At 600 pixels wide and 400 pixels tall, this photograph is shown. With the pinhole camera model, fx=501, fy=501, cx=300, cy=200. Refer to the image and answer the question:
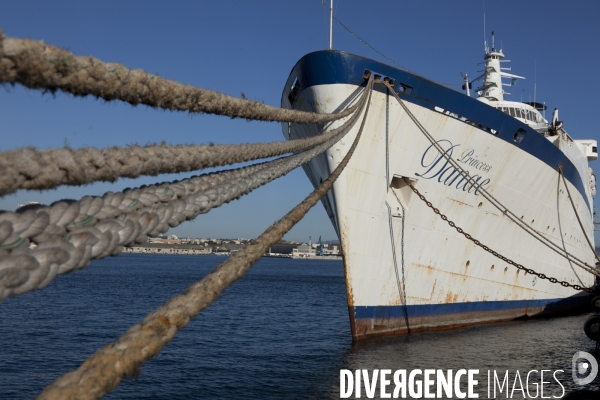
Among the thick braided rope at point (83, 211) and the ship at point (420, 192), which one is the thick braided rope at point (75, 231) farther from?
the ship at point (420, 192)

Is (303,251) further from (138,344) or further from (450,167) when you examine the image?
(138,344)

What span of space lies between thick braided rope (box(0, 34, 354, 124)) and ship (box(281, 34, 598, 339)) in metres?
7.63

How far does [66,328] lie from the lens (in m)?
18.6

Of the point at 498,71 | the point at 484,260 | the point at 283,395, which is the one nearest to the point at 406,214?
the point at 484,260

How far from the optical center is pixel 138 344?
1.83m

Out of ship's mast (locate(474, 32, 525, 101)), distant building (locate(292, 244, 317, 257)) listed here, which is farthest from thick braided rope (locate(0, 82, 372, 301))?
distant building (locate(292, 244, 317, 257))

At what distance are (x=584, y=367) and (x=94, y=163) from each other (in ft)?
40.1

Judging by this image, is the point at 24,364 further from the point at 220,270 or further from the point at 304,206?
the point at 220,270

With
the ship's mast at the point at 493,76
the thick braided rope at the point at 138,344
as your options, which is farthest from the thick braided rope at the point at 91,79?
the ship's mast at the point at 493,76

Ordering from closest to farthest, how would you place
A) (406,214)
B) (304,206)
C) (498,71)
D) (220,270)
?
1. (220,270)
2. (304,206)
3. (406,214)
4. (498,71)

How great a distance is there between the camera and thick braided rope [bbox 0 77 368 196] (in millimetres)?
1472

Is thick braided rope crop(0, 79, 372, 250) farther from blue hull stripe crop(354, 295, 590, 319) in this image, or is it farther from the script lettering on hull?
the script lettering on hull

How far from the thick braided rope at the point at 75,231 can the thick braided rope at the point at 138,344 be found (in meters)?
0.32

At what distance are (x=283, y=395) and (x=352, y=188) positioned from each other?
4345mm
